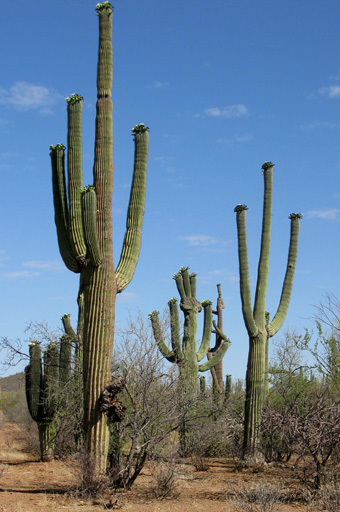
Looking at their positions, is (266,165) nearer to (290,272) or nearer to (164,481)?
(290,272)

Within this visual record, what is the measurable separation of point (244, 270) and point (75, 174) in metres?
6.06

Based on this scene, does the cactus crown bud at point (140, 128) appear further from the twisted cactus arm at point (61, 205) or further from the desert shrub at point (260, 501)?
the desert shrub at point (260, 501)

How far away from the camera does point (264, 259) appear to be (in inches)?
639

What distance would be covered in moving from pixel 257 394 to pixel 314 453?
546cm

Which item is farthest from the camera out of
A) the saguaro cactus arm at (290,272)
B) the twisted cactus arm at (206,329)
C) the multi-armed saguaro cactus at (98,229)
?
the twisted cactus arm at (206,329)

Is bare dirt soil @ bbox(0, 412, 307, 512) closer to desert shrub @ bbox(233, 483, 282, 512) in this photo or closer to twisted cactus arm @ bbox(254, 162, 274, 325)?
desert shrub @ bbox(233, 483, 282, 512)

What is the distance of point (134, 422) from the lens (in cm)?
1053

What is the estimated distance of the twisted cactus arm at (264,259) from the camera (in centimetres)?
1605

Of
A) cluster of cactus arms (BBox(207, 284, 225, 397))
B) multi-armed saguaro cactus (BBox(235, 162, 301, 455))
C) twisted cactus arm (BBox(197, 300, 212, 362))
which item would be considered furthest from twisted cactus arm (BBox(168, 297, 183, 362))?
cluster of cactus arms (BBox(207, 284, 225, 397))

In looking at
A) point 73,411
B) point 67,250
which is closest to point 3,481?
point 73,411

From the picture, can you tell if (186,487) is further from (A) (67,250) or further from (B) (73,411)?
(A) (67,250)

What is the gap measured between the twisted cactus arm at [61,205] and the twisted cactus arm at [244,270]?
5699mm

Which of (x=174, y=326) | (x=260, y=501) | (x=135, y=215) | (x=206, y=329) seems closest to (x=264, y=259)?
(x=174, y=326)

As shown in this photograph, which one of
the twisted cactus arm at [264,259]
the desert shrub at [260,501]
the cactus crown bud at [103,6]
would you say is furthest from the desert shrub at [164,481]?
the cactus crown bud at [103,6]
